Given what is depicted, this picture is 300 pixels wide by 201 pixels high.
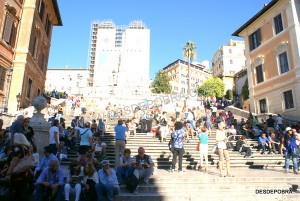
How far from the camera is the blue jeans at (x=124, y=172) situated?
304 inches

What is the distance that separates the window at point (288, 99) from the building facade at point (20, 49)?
22536 mm

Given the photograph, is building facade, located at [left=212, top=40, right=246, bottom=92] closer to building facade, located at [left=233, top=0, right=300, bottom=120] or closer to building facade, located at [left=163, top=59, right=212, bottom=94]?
building facade, located at [left=163, top=59, right=212, bottom=94]

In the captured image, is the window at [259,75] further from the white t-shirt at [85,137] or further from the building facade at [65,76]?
the building facade at [65,76]

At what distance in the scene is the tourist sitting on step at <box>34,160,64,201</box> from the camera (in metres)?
6.03

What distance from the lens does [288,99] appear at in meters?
21.8

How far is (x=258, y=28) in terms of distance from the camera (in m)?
26.2

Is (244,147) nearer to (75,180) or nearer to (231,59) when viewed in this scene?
(75,180)

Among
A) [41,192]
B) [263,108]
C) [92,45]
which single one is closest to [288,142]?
[41,192]

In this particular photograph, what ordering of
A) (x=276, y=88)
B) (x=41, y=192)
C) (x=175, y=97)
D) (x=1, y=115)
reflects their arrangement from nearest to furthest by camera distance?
(x=41, y=192)
(x=1, y=115)
(x=276, y=88)
(x=175, y=97)

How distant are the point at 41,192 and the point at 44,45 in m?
24.9

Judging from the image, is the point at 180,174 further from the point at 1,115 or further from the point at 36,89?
the point at 36,89

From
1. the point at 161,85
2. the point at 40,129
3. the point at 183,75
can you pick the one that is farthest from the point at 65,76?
the point at 40,129

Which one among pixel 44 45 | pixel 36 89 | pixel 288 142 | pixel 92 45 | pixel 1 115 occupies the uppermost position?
pixel 92 45

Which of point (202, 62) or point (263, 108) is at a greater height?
point (202, 62)
